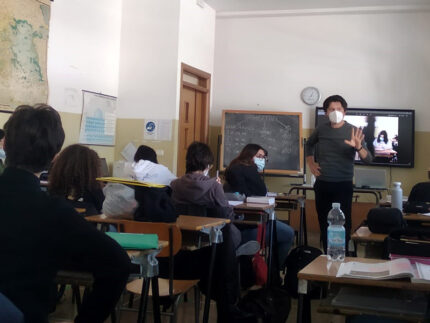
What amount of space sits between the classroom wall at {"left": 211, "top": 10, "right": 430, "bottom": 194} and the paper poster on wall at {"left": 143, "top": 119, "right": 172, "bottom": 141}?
4.70 feet

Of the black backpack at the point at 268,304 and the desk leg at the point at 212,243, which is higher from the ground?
the desk leg at the point at 212,243

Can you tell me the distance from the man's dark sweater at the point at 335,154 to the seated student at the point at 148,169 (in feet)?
4.30

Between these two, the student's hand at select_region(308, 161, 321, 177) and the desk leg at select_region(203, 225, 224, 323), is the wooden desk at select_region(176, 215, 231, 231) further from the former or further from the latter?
the student's hand at select_region(308, 161, 321, 177)

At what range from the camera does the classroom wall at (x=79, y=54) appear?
5.80 metres

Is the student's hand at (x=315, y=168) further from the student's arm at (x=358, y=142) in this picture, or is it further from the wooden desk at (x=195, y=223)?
the wooden desk at (x=195, y=223)

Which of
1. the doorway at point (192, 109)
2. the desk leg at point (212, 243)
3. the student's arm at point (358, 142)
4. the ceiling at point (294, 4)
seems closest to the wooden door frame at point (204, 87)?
the doorway at point (192, 109)

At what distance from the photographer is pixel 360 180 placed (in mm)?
6996

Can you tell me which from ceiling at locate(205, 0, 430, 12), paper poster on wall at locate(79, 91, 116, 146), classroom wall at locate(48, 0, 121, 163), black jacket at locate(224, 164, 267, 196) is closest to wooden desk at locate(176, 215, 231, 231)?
black jacket at locate(224, 164, 267, 196)

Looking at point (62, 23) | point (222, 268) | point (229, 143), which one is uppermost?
point (62, 23)

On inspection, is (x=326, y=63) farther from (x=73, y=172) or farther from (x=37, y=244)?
(x=37, y=244)

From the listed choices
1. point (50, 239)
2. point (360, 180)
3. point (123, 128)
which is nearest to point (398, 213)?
point (50, 239)

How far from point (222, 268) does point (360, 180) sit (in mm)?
4496

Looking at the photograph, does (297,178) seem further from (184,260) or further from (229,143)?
(184,260)

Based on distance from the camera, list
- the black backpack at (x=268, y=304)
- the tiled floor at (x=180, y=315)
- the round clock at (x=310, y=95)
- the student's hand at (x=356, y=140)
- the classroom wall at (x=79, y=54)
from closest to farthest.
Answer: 1. the black backpack at (x=268, y=304)
2. the tiled floor at (x=180, y=315)
3. the student's hand at (x=356, y=140)
4. the classroom wall at (x=79, y=54)
5. the round clock at (x=310, y=95)
